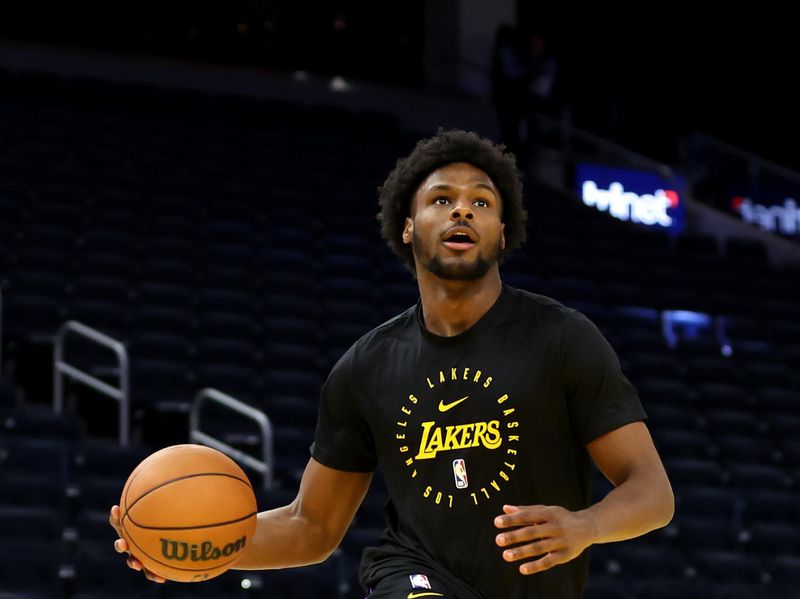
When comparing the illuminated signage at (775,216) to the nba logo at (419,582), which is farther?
the illuminated signage at (775,216)

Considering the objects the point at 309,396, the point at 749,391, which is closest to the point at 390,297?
the point at 309,396

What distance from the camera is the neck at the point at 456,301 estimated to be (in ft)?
11.7

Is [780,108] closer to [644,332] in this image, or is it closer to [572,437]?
[644,332]

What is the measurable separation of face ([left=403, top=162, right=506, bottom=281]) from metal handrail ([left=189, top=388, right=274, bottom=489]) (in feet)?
16.4

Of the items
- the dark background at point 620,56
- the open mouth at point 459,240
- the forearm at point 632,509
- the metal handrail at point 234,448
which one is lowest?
the forearm at point 632,509

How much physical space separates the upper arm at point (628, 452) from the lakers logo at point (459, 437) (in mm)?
218

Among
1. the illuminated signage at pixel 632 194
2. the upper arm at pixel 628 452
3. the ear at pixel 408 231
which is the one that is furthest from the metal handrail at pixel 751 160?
the upper arm at pixel 628 452

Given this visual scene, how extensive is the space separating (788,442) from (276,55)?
8.14 m

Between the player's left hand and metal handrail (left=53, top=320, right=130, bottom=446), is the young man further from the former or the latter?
metal handrail (left=53, top=320, right=130, bottom=446)

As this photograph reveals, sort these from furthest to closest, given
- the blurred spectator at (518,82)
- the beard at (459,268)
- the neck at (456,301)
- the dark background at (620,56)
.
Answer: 1. the dark background at (620,56)
2. the blurred spectator at (518,82)
3. the neck at (456,301)
4. the beard at (459,268)

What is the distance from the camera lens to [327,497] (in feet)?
12.5

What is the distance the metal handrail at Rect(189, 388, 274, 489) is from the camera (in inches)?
334

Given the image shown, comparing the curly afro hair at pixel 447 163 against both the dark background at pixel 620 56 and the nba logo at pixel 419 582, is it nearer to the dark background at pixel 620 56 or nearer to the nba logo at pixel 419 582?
the nba logo at pixel 419 582

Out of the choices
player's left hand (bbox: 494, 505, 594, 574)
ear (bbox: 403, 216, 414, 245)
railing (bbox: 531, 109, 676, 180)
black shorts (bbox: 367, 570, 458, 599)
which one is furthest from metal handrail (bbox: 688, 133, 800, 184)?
player's left hand (bbox: 494, 505, 594, 574)
